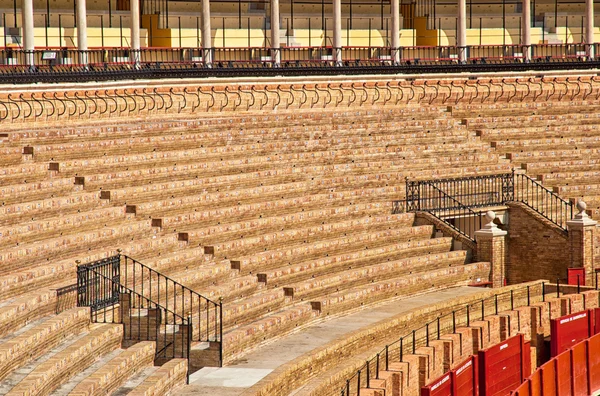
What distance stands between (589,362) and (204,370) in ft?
25.3

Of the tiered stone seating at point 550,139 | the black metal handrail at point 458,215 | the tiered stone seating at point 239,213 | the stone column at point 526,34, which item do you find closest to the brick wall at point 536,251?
the black metal handrail at point 458,215

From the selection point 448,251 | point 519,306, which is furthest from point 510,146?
point 519,306

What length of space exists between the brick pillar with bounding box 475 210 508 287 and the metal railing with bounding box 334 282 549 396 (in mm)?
1353

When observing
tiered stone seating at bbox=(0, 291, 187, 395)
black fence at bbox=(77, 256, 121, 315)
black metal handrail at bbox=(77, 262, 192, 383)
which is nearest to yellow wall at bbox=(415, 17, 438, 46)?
black fence at bbox=(77, 256, 121, 315)

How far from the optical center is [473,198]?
2984 centimetres

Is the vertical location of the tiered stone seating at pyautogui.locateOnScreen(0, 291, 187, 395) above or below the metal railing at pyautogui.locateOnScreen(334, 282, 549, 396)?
above

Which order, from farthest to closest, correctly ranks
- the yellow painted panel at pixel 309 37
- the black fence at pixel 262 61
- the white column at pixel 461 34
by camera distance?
the yellow painted panel at pixel 309 37
the white column at pixel 461 34
the black fence at pixel 262 61

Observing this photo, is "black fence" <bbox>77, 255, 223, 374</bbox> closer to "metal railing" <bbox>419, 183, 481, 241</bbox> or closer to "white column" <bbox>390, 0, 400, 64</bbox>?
"metal railing" <bbox>419, 183, 481, 241</bbox>

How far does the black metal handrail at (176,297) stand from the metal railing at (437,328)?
2.30m

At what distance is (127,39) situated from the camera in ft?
124

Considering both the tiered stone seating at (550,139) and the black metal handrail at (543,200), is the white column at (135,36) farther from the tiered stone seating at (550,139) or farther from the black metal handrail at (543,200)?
the black metal handrail at (543,200)

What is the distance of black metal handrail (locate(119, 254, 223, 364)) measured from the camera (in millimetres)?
19828

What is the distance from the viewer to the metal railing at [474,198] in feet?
93.8

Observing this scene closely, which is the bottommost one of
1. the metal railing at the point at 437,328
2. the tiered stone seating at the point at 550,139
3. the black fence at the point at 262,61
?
the metal railing at the point at 437,328
